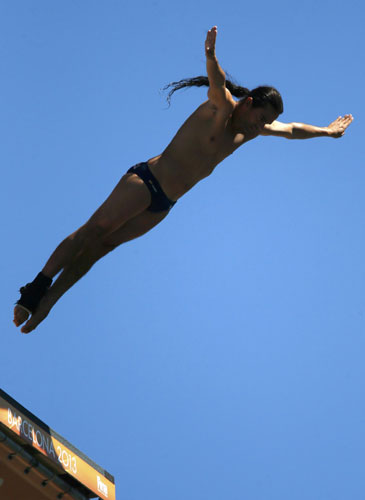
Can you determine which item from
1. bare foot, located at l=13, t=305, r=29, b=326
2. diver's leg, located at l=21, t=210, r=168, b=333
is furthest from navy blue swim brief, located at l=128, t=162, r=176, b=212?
bare foot, located at l=13, t=305, r=29, b=326

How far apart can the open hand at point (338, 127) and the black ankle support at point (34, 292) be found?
3079 mm

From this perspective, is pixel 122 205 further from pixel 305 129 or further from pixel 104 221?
pixel 305 129

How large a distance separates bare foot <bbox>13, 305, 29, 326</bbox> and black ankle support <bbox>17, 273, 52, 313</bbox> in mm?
34

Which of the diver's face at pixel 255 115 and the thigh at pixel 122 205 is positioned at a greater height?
the diver's face at pixel 255 115

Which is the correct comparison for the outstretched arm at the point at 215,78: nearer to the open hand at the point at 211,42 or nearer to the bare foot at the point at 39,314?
the open hand at the point at 211,42

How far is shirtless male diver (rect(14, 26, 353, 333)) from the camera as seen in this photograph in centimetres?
646

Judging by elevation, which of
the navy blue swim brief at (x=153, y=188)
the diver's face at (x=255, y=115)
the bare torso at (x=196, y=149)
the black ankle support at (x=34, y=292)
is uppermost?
the diver's face at (x=255, y=115)

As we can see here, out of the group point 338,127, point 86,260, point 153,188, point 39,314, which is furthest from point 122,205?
point 338,127

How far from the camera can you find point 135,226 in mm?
6930

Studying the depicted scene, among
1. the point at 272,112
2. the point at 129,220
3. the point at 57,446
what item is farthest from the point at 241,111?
the point at 57,446

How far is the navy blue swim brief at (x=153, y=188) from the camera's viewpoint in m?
6.66

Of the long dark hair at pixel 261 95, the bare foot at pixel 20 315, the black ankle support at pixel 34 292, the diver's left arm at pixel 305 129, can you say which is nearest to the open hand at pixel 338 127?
the diver's left arm at pixel 305 129

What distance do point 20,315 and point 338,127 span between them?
3532mm

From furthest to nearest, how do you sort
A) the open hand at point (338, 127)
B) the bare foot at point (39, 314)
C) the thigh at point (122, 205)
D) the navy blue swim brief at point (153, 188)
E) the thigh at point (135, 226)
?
the open hand at point (338, 127)
the thigh at point (135, 226)
the navy blue swim brief at point (153, 188)
the thigh at point (122, 205)
the bare foot at point (39, 314)
